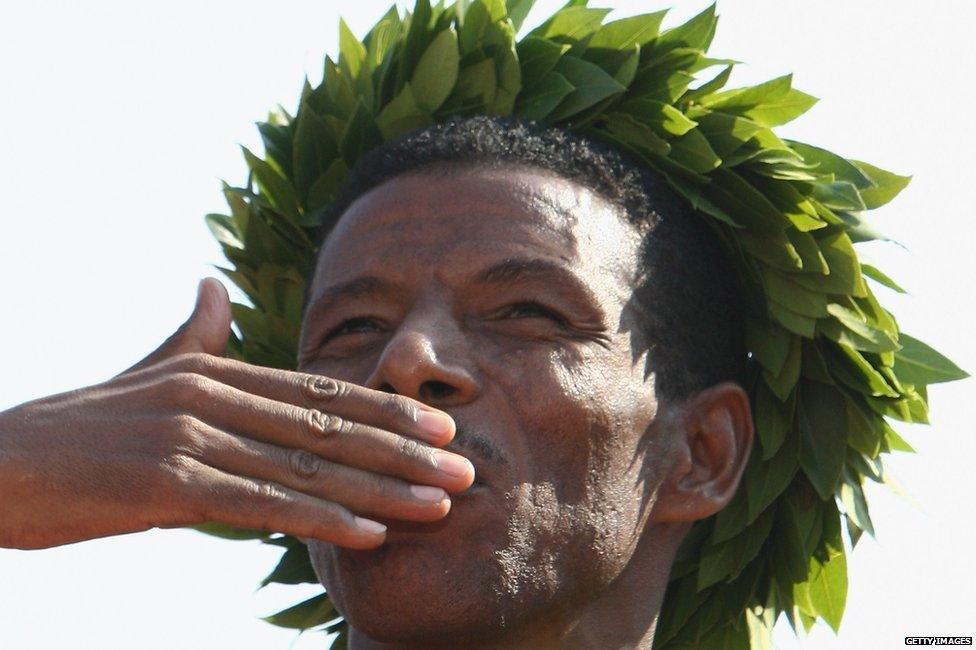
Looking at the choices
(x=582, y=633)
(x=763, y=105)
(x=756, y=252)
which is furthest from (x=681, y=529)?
(x=763, y=105)

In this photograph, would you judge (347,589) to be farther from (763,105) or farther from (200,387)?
(763,105)

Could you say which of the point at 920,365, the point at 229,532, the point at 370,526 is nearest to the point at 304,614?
the point at 229,532

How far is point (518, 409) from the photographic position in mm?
5801

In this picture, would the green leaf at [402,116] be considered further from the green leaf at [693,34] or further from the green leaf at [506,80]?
the green leaf at [693,34]

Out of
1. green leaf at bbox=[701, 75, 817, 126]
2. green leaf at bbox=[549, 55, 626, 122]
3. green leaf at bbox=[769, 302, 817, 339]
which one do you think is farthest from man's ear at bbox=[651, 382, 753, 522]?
green leaf at bbox=[549, 55, 626, 122]

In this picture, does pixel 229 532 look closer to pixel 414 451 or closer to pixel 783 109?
pixel 414 451

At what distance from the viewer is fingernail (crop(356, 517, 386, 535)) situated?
5.14 m

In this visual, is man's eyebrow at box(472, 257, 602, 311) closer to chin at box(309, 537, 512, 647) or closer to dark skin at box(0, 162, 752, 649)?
dark skin at box(0, 162, 752, 649)

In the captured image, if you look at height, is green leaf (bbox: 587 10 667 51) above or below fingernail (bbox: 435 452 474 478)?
above

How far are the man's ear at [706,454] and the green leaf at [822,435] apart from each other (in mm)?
262

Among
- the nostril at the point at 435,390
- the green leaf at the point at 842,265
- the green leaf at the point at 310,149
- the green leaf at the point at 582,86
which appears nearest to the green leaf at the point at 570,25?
the green leaf at the point at 582,86

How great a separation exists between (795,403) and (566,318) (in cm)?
126

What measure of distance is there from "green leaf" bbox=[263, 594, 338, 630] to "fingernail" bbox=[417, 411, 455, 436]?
2.42m

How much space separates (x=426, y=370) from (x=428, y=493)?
0.61 meters
